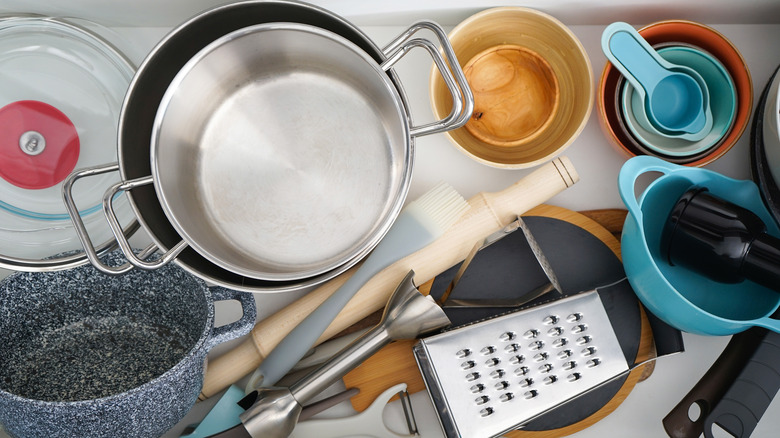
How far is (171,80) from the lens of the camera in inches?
23.0

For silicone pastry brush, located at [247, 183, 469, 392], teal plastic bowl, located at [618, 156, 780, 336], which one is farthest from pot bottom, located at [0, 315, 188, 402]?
teal plastic bowl, located at [618, 156, 780, 336]

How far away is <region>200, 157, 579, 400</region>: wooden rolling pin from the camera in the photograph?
669 mm

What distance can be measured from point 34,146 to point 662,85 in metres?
0.70

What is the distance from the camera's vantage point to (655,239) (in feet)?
2.32

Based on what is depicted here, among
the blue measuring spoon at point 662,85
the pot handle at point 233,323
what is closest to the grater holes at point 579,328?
the blue measuring spoon at point 662,85

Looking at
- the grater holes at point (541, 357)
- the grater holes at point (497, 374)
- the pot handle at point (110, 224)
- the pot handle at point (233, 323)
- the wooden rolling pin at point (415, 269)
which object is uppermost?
the pot handle at point (110, 224)

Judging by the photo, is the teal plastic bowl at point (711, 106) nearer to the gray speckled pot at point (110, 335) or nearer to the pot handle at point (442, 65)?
the pot handle at point (442, 65)

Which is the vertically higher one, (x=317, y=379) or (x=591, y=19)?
(x=591, y=19)

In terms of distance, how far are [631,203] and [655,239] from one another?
0.13m

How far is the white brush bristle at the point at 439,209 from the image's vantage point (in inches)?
25.2

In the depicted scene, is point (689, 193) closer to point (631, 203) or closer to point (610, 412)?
point (631, 203)

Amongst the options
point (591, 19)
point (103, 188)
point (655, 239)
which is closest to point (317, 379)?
point (103, 188)

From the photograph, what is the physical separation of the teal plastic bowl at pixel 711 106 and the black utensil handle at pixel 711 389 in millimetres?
214

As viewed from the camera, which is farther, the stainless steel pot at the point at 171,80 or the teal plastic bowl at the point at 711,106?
the teal plastic bowl at the point at 711,106
